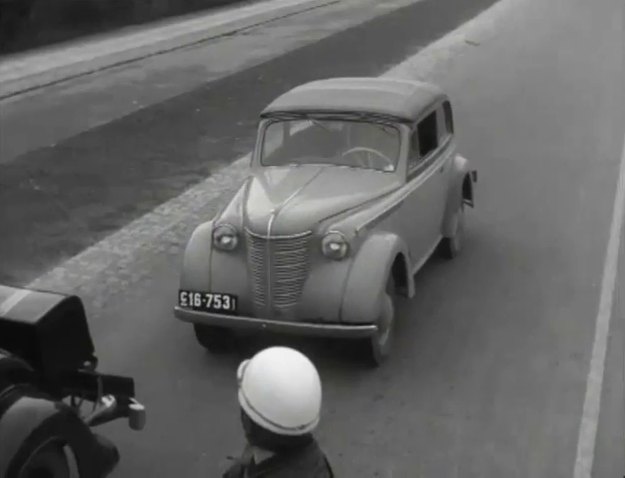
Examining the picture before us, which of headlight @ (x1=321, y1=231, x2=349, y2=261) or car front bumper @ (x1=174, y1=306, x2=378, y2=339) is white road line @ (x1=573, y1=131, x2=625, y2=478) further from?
headlight @ (x1=321, y1=231, x2=349, y2=261)

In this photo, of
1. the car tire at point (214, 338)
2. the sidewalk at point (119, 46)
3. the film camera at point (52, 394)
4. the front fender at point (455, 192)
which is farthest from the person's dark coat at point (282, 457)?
the sidewalk at point (119, 46)

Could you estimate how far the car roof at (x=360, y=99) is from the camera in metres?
8.77

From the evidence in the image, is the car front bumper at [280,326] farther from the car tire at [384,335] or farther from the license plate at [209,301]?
the car tire at [384,335]

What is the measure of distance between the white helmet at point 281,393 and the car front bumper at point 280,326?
11.5ft

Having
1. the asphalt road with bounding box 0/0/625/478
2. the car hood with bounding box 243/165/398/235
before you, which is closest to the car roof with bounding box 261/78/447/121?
the car hood with bounding box 243/165/398/235

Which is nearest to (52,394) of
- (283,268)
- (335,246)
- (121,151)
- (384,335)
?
(283,268)

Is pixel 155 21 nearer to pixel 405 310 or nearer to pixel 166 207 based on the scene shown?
pixel 166 207

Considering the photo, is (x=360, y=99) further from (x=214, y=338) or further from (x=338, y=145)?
(x=214, y=338)

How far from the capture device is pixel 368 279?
7.62 metres

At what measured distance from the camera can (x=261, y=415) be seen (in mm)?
3891

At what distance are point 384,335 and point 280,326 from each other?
84 centimetres

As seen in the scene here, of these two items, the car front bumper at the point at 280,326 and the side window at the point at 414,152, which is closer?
the car front bumper at the point at 280,326

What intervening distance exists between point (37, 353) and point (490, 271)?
5.07 metres

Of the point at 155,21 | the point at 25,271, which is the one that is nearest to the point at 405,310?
the point at 25,271
